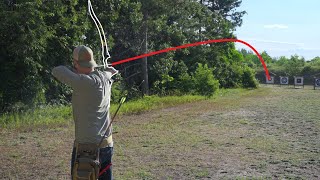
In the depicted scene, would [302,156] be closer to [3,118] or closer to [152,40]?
[3,118]

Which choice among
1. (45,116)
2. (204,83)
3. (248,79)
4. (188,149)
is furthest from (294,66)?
(188,149)

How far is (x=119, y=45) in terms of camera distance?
19.4 meters

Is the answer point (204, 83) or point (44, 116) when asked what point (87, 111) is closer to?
point (44, 116)

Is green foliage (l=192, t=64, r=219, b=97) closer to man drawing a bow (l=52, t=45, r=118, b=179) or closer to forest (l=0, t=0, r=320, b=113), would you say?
forest (l=0, t=0, r=320, b=113)

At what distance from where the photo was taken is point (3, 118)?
37.3ft

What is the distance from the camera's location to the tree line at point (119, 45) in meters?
12.2

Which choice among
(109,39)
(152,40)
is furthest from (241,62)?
(109,39)

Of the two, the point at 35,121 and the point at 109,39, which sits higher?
the point at 109,39

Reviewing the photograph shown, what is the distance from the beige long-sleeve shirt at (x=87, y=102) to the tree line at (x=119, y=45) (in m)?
9.24

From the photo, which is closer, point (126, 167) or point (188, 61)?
point (126, 167)

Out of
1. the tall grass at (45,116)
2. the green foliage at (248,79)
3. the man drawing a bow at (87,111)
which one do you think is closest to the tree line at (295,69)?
the green foliage at (248,79)

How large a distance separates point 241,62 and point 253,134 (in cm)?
2529

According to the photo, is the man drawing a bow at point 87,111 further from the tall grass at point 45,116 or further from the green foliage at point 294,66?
the green foliage at point 294,66

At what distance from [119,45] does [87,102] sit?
16278 millimetres
